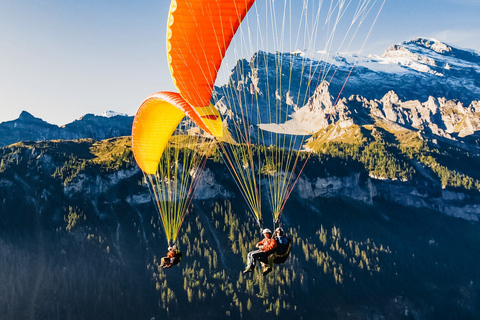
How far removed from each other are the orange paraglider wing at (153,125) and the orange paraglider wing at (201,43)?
2.30 meters

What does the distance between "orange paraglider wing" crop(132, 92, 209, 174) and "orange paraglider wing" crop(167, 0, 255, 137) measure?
90.5 inches

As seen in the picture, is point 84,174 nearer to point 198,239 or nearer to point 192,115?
point 198,239

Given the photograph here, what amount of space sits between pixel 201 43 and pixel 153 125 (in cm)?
944

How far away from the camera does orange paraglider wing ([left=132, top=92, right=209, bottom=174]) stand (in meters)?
21.9

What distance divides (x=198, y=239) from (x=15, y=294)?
61387 mm

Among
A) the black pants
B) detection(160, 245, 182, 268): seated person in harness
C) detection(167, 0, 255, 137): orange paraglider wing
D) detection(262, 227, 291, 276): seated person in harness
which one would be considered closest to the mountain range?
detection(160, 245, 182, 268): seated person in harness

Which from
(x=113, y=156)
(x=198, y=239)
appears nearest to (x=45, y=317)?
(x=198, y=239)

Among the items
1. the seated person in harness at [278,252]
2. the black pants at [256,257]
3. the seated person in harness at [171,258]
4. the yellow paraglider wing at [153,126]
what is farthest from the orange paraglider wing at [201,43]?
the seated person in harness at [171,258]

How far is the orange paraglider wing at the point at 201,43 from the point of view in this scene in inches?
615

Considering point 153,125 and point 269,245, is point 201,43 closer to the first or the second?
point 153,125

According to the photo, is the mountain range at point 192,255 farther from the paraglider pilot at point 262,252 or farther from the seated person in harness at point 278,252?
the paraglider pilot at point 262,252

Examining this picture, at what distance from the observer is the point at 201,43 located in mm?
16625

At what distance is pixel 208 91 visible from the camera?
60.2ft

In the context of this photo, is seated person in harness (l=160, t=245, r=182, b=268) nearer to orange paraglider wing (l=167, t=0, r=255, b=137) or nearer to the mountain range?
orange paraglider wing (l=167, t=0, r=255, b=137)
